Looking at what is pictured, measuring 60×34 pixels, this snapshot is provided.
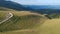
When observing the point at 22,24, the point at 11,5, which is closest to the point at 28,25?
the point at 22,24

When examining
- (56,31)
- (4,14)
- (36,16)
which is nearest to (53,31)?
(56,31)

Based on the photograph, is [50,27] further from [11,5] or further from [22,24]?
[11,5]

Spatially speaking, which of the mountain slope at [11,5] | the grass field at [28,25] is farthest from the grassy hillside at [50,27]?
the mountain slope at [11,5]

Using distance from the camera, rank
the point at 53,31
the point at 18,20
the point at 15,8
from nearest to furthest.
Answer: the point at 53,31 → the point at 18,20 → the point at 15,8

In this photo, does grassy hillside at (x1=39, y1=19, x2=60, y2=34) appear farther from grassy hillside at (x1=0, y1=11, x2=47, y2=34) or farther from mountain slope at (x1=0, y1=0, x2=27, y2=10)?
mountain slope at (x1=0, y1=0, x2=27, y2=10)

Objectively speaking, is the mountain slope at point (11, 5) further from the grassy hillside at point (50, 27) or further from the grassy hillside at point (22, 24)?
the grassy hillside at point (50, 27)

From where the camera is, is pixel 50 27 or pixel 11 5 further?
pixel 11 5

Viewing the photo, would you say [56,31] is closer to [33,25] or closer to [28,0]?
[33,25]

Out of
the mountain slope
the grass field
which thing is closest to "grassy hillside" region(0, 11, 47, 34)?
the grass field
